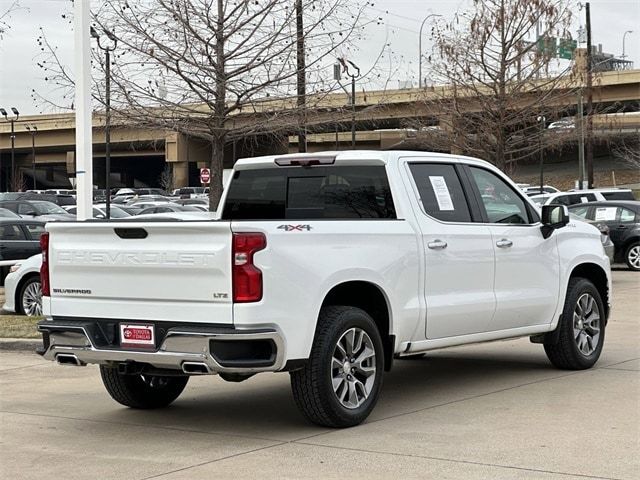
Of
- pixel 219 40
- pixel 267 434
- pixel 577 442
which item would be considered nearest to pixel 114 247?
pixel 267 434

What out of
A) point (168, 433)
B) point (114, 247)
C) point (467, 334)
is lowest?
point (168, 433)

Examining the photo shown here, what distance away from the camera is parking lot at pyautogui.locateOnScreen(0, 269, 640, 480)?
657 centimetres

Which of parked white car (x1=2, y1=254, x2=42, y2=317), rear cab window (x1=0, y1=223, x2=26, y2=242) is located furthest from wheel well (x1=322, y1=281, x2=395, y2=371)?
rear cab window (x1=0, y1=223, x2=26, y2=242)

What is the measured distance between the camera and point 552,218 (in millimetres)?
9820

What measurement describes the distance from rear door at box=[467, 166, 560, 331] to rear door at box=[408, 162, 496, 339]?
6.3 inches

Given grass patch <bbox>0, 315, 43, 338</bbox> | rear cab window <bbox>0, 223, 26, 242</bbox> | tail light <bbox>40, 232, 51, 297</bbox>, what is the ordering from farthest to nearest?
rear cab window <bbox>0, 223, 26, 242</bbox> → grass patch <bbox>0, 315, 43, 338</bbox> → tail light <bbox>40, 232, 51, 297</bbox>

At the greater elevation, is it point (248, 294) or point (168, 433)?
point (248, 294)

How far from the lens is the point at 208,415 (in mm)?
8453

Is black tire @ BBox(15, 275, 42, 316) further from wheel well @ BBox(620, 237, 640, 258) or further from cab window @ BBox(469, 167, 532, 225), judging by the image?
wheel well @ BBox(620, 237, 640, 258)

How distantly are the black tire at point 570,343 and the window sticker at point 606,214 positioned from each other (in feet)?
48.0

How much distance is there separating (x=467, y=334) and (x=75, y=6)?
7775 mm

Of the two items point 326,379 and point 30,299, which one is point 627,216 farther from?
Result: point 326,379

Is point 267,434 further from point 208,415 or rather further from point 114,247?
point 114,247

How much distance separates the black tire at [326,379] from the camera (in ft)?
24.5
